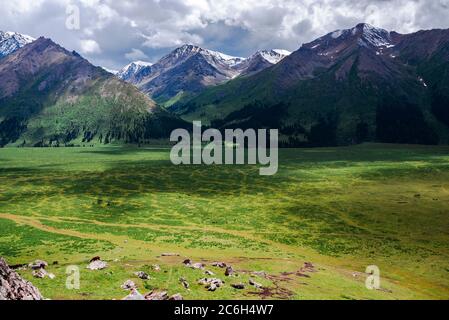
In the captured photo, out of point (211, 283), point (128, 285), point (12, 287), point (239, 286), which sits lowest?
point (239, 286)

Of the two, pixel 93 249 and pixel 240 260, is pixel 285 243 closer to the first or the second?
pixel 240 260

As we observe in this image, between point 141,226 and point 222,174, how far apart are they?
95364 millimetres

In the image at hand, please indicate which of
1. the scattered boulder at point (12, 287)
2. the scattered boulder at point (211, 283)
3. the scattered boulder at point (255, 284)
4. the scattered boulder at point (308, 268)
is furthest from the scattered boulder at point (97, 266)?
the scattered boulder at point (308, 268)

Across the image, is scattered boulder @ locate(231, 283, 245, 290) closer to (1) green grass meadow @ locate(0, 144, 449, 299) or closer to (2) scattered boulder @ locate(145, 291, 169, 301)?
(1) green grass meadow @ locate(0, 144, 449, 299)

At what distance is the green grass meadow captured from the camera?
45.0 meters

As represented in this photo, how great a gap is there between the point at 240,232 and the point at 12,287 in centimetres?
5612

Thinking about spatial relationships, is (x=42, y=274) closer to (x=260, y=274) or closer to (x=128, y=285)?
(x=128, y=285)

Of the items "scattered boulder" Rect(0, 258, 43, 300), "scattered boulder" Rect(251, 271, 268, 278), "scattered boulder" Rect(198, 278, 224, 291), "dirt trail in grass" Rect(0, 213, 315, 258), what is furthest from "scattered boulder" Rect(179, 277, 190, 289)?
"dirt trail in grass" Rect(0, 213, 315, 258)

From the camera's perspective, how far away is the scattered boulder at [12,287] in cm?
2749

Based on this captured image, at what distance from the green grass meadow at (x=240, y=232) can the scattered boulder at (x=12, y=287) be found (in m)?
6.69

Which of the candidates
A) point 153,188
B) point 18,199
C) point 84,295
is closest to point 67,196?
point 18,199

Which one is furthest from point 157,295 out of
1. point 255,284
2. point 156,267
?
point 255,284

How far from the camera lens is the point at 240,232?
81.3 m

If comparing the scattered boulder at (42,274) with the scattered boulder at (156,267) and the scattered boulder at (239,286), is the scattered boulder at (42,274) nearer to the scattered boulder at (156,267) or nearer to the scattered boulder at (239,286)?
the scattered boulder at (156,267)
